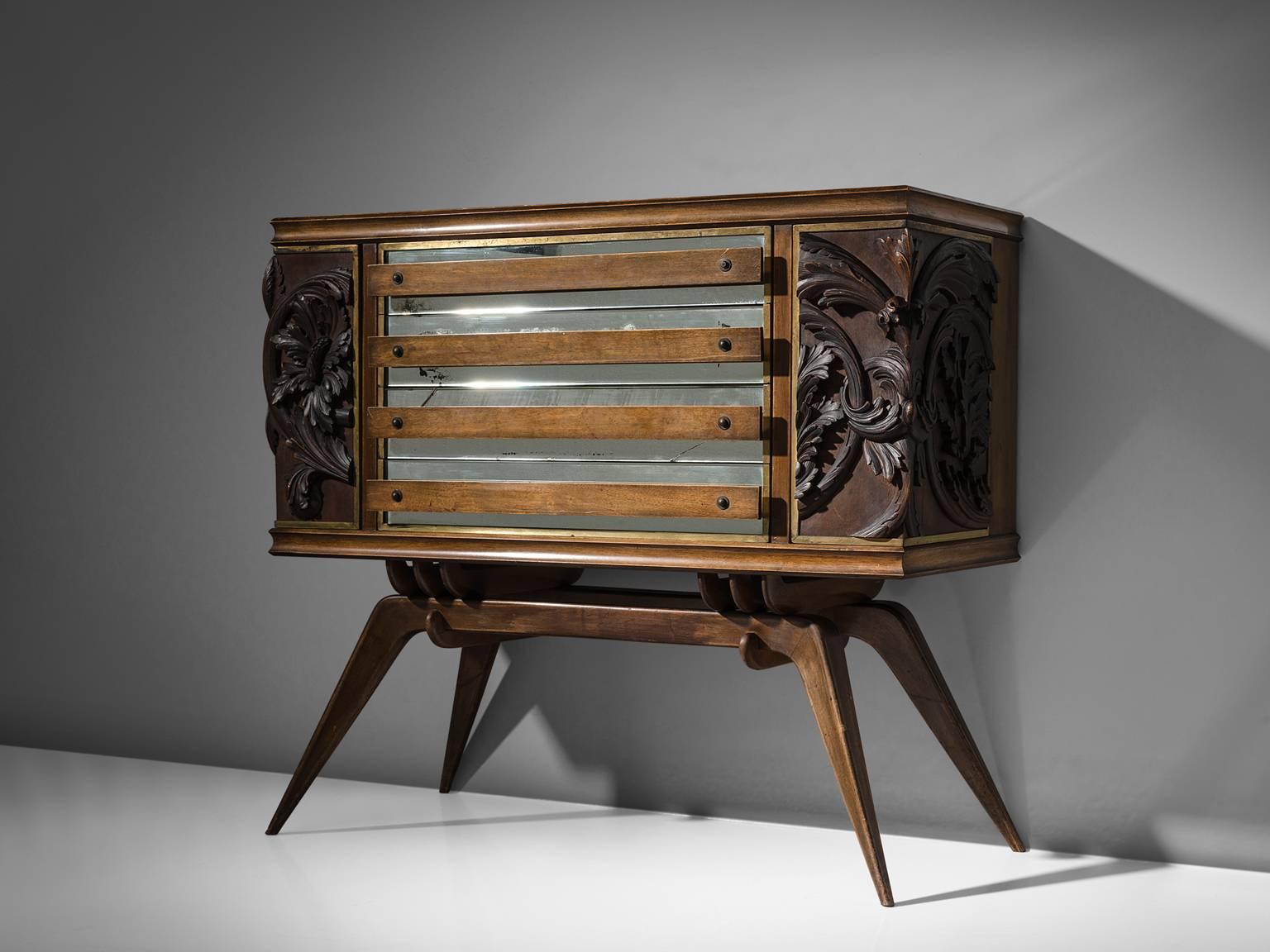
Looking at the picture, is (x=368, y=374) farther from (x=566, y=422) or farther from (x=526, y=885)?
(x=526, y=885)

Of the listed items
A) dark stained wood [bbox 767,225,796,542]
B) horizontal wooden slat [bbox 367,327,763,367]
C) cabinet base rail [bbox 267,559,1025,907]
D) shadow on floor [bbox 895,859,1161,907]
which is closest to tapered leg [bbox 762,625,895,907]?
cabinet base rail [bbox 267,559,1025,907]

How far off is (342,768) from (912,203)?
82.1 inches

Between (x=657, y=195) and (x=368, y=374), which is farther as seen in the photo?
(x=657, y=195)

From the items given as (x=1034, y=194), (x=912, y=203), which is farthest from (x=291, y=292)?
(x=1034, y=194)

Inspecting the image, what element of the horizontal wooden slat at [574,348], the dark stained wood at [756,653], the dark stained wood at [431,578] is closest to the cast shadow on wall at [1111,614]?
the dark stained wood at [756,653]

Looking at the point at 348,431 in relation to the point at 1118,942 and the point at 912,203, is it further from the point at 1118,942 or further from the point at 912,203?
the point at 1118,942

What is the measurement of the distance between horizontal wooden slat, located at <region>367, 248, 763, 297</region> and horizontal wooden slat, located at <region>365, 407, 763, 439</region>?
0.76ft

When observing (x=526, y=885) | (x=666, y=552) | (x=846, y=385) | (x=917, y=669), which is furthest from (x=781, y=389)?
(x=526, y=885)

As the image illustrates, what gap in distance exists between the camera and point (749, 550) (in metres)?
2.93

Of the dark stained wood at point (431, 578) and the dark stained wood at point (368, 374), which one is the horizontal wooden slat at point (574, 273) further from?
the dark stained wood at point (431, 578)

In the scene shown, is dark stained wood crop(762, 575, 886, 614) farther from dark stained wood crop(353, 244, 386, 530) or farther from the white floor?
dark stained wood crop(353, 244, 386, 530)

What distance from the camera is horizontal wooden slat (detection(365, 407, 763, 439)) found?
2.93 m

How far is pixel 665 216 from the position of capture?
3.00 metres

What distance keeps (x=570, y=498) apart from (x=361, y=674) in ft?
2.24
